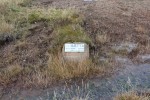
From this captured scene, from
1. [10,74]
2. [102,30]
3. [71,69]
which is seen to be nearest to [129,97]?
[71,69]

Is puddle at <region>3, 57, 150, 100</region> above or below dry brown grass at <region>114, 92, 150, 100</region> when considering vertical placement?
below

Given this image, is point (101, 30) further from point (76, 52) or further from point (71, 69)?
point (71, 69)

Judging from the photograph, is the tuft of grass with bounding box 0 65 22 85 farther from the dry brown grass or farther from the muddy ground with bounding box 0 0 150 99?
the dry brown grass

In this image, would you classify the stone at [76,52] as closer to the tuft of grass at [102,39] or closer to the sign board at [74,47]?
the sign board at [74,47]

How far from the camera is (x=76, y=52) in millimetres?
7320

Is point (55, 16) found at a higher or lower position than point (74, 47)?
higher

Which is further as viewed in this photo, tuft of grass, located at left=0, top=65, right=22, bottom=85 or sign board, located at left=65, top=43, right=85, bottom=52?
sign board, located at left=65, top=43, right=85, bottom=52

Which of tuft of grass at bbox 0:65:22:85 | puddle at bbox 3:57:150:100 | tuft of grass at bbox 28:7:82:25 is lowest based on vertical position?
puddle at bbox 3:57:150:100

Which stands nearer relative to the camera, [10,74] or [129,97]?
[129,97]

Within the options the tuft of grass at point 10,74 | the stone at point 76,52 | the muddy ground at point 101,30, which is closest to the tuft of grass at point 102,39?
the muddy ground at point 101,30

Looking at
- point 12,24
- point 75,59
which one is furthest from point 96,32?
point 12,24

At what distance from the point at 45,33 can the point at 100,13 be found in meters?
1.71

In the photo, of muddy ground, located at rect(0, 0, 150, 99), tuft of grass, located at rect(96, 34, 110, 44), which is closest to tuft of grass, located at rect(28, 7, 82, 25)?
muddy ground, located at rect(0, 0, 150, 99)

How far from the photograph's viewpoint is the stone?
7288 millimetres
